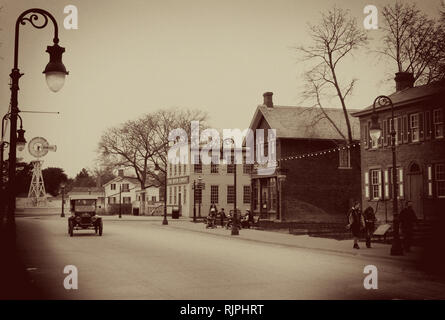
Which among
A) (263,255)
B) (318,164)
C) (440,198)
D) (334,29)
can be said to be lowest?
(263,255)

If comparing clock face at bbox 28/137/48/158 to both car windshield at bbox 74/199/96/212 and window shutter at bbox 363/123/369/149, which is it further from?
window shutter at bbox 363/123/369/149

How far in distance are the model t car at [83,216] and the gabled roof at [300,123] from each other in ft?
60.2

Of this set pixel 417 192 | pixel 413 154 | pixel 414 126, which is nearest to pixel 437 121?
pixel 414 126

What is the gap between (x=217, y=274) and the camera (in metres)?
12.2

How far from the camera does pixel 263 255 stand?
17.4m

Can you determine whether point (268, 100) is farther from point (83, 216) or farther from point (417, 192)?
point (83, 216)

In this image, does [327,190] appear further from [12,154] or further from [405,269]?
[12,154]

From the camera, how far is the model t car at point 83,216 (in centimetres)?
2602

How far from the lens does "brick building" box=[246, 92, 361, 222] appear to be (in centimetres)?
4094

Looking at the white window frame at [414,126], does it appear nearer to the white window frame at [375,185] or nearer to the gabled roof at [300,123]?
the white window frame at [375,185]

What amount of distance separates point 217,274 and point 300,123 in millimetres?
31898

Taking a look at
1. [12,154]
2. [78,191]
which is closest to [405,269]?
[12,154]

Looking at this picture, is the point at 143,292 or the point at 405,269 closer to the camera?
the point at 143,292
